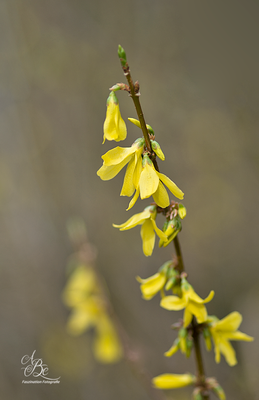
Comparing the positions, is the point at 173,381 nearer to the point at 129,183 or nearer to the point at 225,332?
the point at 225,332

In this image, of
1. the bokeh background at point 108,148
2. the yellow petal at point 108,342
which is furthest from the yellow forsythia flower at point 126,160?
the bokeh background at point 108,148

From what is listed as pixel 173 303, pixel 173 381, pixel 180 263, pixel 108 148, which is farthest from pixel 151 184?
pixel 108 148

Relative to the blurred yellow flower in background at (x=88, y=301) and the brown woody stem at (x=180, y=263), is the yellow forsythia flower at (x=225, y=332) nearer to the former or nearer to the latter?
the brown woody stem at (x=180, y=263)

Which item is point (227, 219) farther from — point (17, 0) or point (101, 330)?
point (17, 0)

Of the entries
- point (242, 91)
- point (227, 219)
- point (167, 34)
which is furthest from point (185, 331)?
point (167, 34)

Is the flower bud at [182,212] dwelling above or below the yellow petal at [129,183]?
below

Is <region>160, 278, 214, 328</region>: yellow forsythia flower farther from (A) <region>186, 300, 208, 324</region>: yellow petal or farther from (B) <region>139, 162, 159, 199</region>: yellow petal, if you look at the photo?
(B) <region>139, 162, 159, 199</region>: yellow petal
